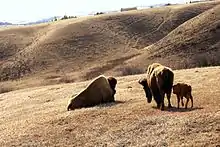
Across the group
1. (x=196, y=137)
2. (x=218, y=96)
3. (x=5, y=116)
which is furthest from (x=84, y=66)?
(x=196, y=137)

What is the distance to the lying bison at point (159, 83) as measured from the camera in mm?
18328

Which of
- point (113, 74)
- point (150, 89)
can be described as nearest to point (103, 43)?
point (113, 74)

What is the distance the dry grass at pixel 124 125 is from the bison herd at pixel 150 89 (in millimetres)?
508

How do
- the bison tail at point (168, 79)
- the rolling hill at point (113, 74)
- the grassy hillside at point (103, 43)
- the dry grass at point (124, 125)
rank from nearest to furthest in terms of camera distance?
the dry grass at point (124, 125), the rolling hill at point (113, 74), the bison tail at point (168, 79), the grassy hillside at point (103, 43)

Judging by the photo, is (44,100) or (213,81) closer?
(213,81)

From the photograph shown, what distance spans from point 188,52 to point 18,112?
40.0 metres

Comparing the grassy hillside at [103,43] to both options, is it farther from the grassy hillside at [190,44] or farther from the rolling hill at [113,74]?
the rolling hill at [113,74]

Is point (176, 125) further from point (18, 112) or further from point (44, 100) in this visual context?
point (44, 100)

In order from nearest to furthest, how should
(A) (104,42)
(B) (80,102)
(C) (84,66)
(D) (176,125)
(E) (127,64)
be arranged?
1. (D) (176,125)
2. (B) (80,102)
3. (E) (127,64)
4. (C) (84,66)
5. (A) (104,42)

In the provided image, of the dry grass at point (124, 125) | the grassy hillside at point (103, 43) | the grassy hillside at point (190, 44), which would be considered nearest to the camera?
the dry grass at point (124, 125)

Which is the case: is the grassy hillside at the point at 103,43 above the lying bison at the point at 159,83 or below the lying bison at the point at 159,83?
below

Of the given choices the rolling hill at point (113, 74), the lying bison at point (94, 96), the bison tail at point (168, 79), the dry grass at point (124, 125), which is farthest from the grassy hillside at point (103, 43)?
the bison tail at point (168, 79)

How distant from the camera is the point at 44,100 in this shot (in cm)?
2880

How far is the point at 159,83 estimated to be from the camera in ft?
61.1
